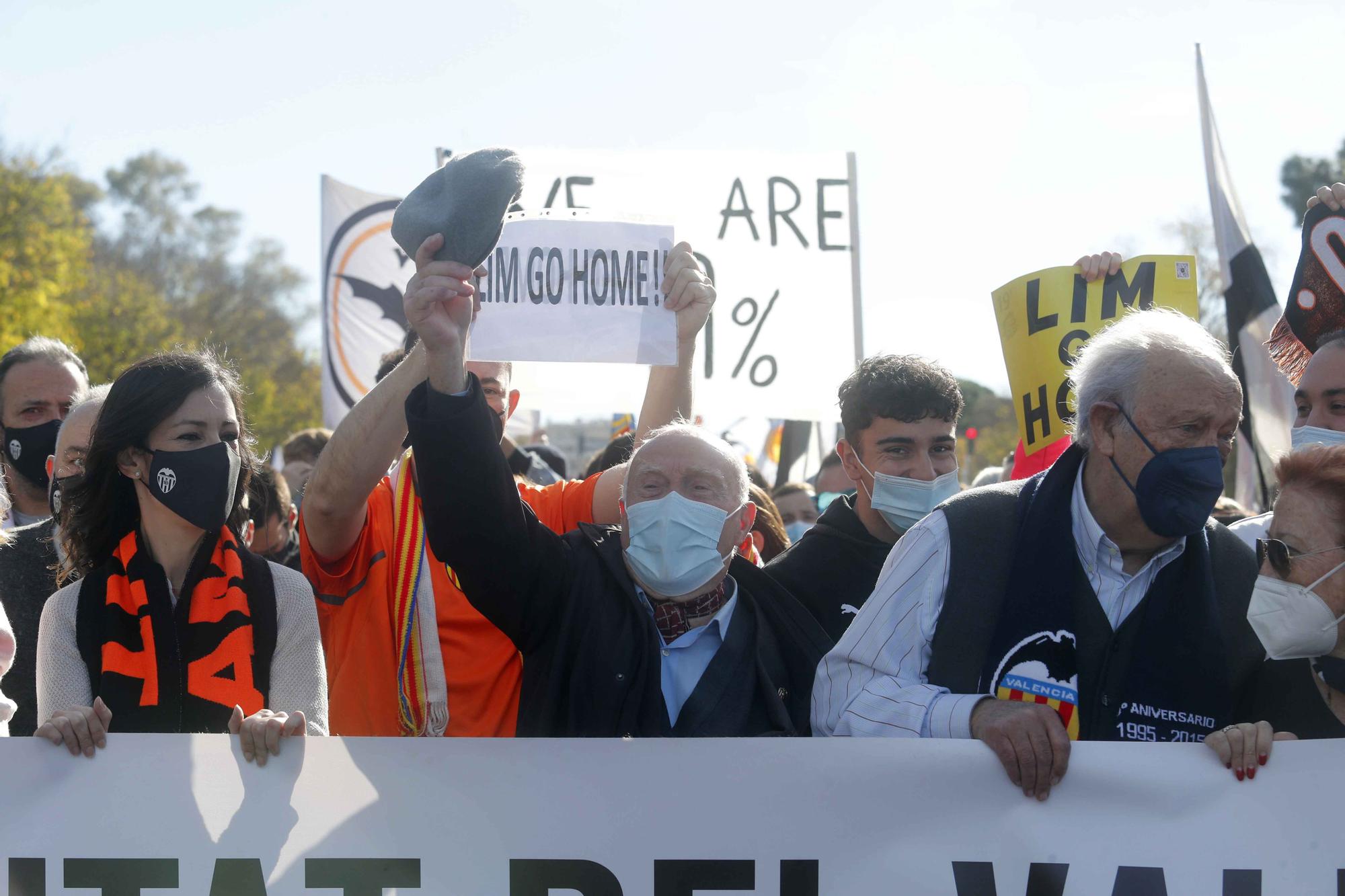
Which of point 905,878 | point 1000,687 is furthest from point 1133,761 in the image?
point 905,878

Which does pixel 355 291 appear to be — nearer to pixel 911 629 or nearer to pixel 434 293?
pixel 434 293

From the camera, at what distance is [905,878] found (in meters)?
2.57

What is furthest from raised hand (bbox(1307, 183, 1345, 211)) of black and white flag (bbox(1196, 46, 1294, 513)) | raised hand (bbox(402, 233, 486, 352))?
raised hand (bbox(402, 233, 486, 352))

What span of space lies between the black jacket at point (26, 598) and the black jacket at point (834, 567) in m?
1.75

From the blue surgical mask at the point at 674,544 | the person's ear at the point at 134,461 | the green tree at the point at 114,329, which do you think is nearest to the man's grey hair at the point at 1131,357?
the blue surgical mask at the point at 674,544

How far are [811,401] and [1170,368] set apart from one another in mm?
2974

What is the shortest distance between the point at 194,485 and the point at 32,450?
1626 mm

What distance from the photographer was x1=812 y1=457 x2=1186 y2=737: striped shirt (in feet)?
8.54

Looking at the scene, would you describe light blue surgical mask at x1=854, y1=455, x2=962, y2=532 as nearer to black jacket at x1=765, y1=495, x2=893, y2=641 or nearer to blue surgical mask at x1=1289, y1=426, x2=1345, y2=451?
black jacket at x1=765, y1=495, x2=893, y2=641

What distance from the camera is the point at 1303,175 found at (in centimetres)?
4181

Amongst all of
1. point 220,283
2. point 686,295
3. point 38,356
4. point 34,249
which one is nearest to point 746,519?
point 686,295

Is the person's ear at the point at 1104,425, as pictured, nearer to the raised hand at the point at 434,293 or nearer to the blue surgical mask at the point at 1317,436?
the blue surgical mask at the point at 1317,436

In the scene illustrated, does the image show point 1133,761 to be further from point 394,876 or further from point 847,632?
point 394,876

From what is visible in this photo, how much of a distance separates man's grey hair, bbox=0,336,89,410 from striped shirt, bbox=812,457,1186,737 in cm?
288
